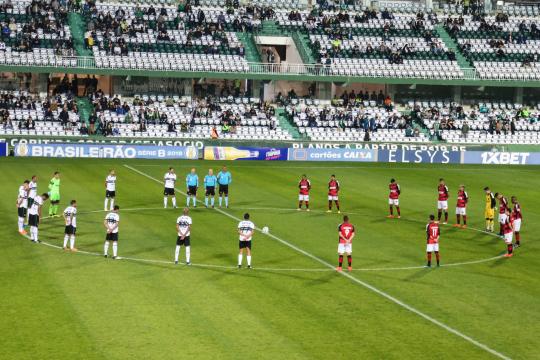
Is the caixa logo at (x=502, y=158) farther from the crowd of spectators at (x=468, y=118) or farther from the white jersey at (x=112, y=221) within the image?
the white jersey at (x=112, y=221)

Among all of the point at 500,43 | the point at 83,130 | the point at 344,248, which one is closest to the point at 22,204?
the point at 344,248

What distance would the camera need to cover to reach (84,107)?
2665 inches

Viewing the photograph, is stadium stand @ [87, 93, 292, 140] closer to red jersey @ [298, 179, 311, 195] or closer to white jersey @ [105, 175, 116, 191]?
white jersey @ [105, 175, 116, 191]

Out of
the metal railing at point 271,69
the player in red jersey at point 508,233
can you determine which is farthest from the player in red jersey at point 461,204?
the metal railing at point 271,69

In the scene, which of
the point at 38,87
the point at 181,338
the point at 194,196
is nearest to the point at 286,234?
the point at 194,196

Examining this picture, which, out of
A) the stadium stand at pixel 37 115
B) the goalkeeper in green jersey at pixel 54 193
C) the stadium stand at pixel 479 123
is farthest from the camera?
the stadium stand at pixel 479 123

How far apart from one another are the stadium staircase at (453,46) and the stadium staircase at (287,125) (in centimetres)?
1595

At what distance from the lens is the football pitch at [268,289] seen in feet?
67.9

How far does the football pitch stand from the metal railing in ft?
85.3

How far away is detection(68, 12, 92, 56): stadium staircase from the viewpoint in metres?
70.3

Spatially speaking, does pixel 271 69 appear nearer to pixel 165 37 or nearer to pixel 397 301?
pixel 165 37

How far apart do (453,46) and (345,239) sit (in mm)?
54961

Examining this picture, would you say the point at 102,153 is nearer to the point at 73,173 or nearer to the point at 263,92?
the point at 73,173

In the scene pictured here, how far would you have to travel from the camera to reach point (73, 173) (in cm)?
5172
